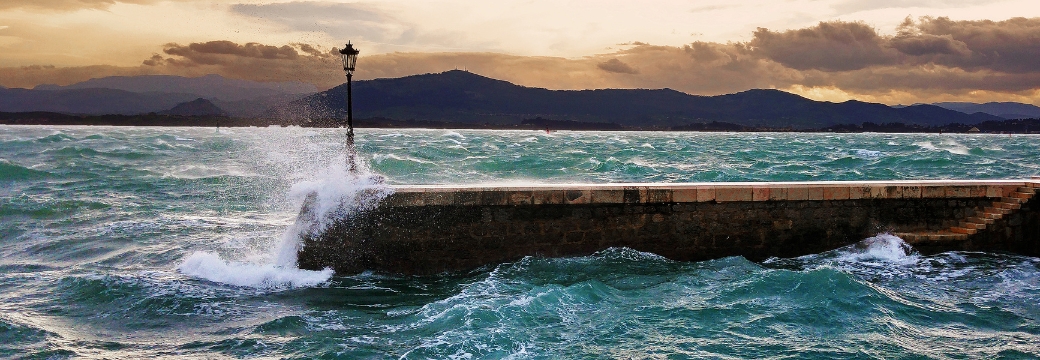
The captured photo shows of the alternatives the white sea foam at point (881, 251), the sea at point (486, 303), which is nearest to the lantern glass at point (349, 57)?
the sea at point (486, 303)

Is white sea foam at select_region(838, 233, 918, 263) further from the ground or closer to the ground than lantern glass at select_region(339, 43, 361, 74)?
closer to the ground

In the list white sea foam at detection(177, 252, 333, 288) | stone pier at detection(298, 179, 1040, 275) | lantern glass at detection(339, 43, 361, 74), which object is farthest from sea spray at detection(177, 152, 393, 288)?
lantern glass at detection(339, 43, 361, 74)

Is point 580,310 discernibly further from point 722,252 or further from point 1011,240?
point 1011,240

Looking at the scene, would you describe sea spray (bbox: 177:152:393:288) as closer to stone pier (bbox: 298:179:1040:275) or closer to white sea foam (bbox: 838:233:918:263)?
stone pier (bbox: 298:179:1040:275)

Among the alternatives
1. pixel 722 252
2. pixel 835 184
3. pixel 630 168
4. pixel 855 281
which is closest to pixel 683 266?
pixel 722 252

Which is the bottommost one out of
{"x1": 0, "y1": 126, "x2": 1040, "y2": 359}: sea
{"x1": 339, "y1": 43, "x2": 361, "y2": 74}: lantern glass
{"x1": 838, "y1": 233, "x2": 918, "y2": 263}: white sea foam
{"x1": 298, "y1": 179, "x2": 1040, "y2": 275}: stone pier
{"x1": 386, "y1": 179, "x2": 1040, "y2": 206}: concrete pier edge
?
{"x1": 0, "y1": 126, "x2": 1040, "y2": 359}: sea

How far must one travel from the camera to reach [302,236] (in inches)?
381

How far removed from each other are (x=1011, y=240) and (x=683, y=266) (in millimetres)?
5249

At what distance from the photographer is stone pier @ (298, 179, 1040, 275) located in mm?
9719

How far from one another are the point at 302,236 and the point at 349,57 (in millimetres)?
3191

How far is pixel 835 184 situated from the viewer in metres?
10.9

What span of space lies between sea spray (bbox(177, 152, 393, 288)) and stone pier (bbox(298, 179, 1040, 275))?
0.13 meters

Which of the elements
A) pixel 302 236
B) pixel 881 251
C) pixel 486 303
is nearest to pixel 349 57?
pixel 302 236

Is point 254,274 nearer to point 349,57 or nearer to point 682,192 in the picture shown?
point 349,57
